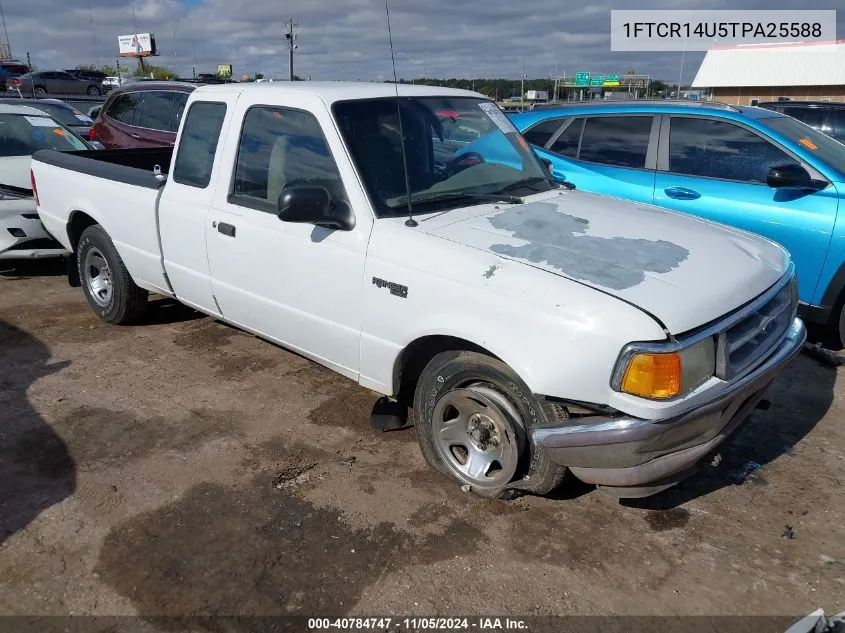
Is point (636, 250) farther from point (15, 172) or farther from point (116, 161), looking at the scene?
point (15, 172)

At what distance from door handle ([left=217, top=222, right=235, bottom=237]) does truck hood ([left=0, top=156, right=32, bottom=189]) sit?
4.03 metres

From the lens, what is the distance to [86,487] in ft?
11.3

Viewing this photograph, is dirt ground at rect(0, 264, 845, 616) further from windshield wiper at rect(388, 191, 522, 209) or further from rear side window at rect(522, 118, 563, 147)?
rear side window at rect(522, 118, 563, 147)

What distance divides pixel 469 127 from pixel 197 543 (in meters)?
2.83

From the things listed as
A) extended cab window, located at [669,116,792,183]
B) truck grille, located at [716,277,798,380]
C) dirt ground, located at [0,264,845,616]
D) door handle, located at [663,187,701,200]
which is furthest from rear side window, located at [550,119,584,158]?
truck grille, located at [716,277,798,380]

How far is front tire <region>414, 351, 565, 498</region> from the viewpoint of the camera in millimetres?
3035

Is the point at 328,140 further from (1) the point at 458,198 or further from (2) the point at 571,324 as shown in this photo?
(2) the point at 571,324

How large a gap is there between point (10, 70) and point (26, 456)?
4353 cm

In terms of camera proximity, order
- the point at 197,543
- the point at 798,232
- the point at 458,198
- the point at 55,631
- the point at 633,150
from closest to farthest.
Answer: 1. the point at 55,631
2. the point at 197,543
3. the point at 458,198
4. the point at 798,232
5. the point at 633,150

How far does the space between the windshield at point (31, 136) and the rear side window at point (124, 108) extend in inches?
101

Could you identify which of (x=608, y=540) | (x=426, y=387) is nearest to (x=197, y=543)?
(x=426, y=387)

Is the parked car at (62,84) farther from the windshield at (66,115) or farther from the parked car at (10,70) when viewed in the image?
the windshield at (66,115)

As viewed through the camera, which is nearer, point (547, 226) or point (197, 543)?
point (197, 543)

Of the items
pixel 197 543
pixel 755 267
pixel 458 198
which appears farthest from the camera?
pixel 458 198
